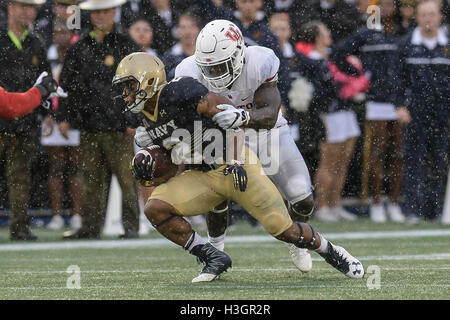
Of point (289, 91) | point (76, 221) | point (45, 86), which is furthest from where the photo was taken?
point (76, 221)

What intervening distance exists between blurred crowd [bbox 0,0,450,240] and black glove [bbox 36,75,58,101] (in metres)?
1.43

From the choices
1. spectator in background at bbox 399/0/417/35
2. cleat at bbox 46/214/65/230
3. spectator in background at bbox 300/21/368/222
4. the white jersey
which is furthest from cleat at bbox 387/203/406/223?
the white jersey

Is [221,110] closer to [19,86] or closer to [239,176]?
[239,176]

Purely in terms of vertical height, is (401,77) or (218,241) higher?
(401,77)

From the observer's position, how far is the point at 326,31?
10.6m

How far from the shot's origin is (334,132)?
10.7m

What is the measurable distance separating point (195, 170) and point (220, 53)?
63cm

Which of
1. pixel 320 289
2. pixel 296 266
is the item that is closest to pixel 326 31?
pixel 296 266

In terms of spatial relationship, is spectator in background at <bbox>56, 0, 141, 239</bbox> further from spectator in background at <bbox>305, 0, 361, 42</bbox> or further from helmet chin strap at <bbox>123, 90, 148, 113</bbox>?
helmet chin strap at <bbox>123, 90, 148, 113</bbox>

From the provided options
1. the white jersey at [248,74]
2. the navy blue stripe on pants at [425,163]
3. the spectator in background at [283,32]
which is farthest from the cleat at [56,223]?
the white jersey at [248,74]

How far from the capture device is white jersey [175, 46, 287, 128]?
617cm

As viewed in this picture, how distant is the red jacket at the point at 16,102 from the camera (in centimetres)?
730

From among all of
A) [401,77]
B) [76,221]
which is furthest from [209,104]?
[401,77]

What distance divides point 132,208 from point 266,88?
10.7 feet
